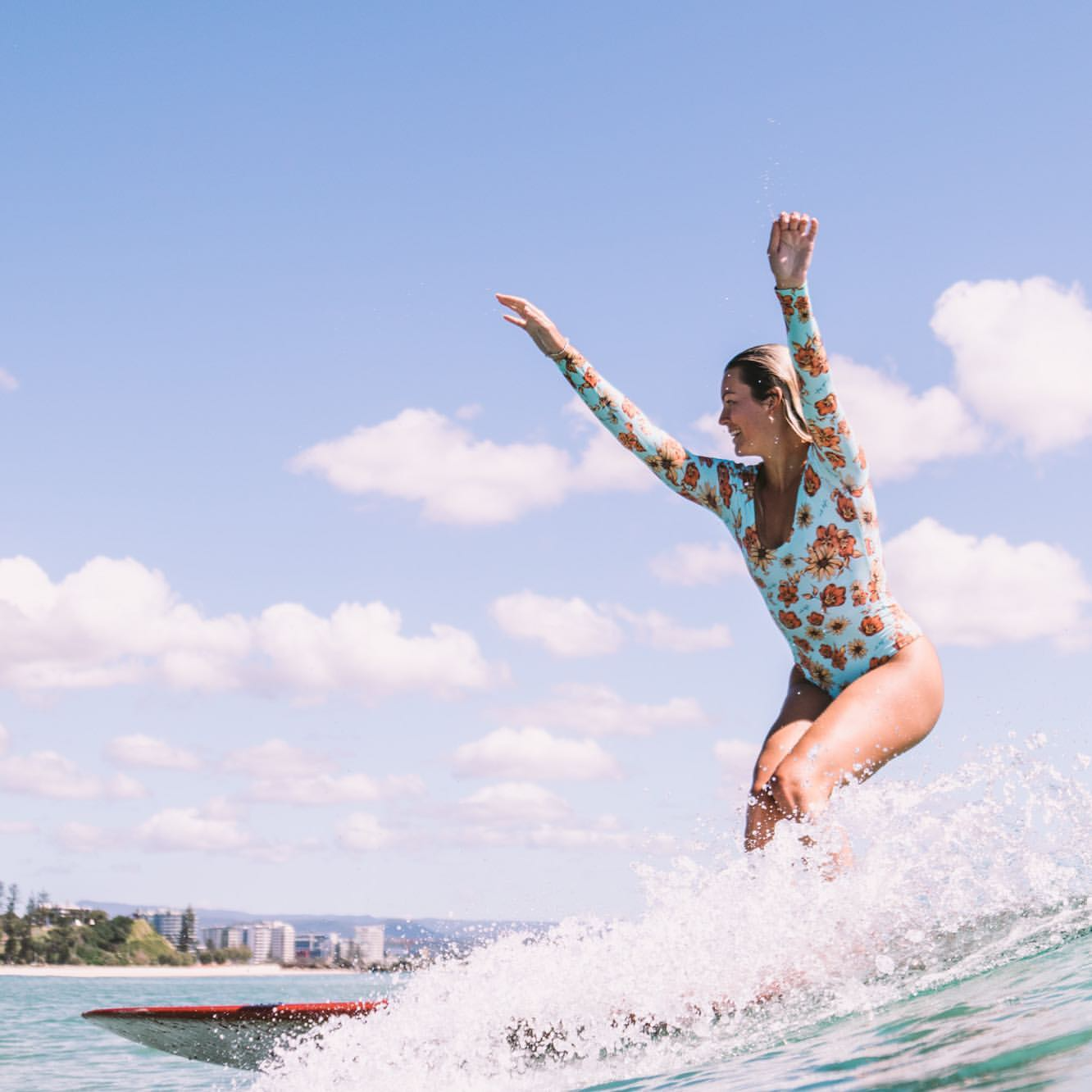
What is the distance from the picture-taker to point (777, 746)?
14.0ft

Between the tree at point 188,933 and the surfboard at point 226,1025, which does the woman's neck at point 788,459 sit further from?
the tree at point 188,933

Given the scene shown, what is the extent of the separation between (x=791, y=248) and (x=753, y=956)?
228cm

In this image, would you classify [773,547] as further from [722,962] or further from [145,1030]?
[145,1030]

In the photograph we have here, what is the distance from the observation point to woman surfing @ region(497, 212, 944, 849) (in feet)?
12.7

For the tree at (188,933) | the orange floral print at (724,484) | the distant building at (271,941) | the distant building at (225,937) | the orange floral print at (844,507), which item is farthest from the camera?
the distant building at (271,941)

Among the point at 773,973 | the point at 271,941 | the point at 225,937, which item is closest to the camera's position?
the point at 773,973

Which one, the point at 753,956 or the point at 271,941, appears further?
the point at 271,941

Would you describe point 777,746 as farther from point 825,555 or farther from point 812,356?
point 812,356

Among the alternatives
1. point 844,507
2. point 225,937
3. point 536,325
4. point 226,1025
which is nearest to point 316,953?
point 225,937

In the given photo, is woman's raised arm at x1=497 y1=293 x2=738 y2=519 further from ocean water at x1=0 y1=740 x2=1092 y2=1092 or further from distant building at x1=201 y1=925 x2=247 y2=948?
distant building at x1=201 y1=925 x2=247 y2=948

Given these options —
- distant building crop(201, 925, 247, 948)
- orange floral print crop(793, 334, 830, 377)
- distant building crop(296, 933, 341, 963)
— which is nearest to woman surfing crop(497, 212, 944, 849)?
orange floral print crop(793, 334, 830, 377)

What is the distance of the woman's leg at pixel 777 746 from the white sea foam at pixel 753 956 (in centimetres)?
9

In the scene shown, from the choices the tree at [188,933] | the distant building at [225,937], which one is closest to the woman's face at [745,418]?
the tree at [188,933]

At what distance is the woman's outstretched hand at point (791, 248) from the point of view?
3900 mm
